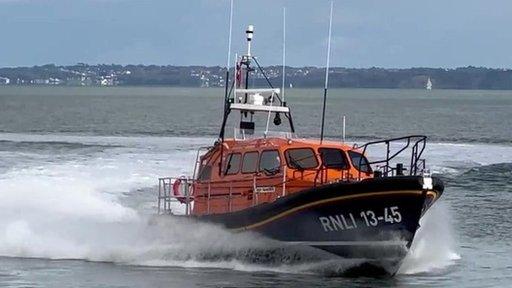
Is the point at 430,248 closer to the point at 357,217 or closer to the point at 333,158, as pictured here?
the point at 333,158

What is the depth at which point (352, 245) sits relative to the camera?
66.6 ft

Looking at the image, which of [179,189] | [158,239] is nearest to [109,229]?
[179,189]

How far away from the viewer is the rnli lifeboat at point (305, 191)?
1989 centimetres

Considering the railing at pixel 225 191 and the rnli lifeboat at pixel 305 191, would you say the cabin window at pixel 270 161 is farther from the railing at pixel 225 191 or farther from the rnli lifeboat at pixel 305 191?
the railing at pixel 225 191

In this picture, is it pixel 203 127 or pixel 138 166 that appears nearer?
pixel 138 166

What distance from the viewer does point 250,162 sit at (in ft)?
72.1

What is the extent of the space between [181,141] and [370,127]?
25.1m

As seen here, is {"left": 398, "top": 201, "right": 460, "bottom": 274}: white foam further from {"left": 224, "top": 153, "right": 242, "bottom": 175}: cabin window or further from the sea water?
{"left": 224, "top": 153, "right": 242, "bottom": 175}: cabin window

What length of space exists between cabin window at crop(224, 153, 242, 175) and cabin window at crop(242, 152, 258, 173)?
0.61 ft

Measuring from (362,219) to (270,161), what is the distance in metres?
2.37

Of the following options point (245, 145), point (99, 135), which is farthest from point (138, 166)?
point (99, 135)

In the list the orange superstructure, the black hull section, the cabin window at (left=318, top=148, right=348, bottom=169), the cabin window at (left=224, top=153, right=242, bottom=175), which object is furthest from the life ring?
the cabin window at (left=318, top=148, right=348, bottom=169)

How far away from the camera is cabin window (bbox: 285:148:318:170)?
21391mm

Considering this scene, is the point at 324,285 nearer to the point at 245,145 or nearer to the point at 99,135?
the point at 245,145
